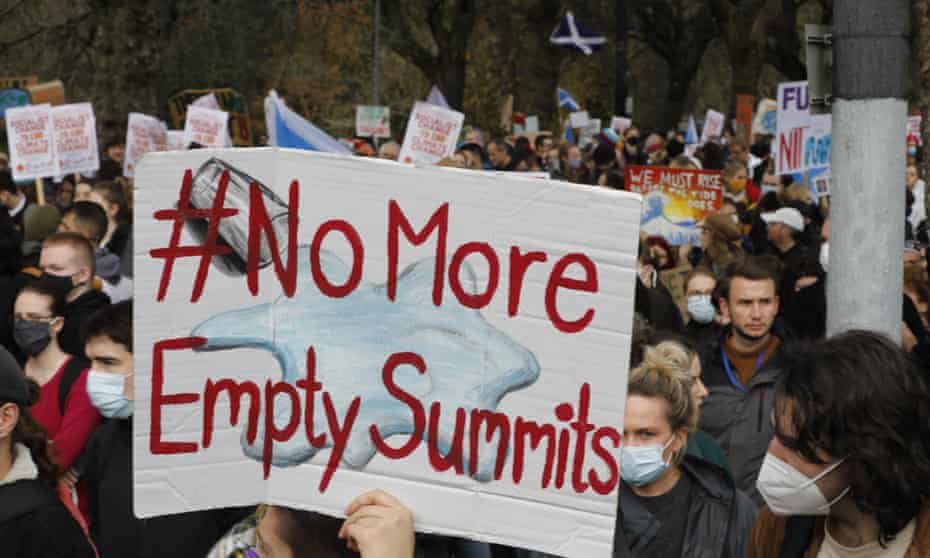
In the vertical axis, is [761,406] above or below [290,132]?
below

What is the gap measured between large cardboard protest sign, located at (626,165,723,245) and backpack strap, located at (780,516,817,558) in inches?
318

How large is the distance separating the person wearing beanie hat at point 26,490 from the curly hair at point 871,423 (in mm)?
1594

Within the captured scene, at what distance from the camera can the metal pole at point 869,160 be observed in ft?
16.2

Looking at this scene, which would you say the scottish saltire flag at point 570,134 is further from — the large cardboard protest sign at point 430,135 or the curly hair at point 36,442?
the curly hair at point 36,442

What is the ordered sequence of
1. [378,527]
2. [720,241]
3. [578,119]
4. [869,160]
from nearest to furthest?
1. [378,527]
2. [869,160]
3. [720,241]
4. [578,119]

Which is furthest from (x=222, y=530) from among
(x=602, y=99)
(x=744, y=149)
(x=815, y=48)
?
(x=602, y=99)

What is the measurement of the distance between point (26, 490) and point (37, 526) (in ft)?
0.46

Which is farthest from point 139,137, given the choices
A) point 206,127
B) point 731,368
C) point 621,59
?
point 621,59

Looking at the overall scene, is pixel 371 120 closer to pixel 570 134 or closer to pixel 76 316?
pixel 570 134

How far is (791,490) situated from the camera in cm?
289

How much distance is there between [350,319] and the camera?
9.41ft

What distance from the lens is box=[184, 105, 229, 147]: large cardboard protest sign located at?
541 inches

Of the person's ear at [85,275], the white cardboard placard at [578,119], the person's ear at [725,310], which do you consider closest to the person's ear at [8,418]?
the person's ear at [85,275]

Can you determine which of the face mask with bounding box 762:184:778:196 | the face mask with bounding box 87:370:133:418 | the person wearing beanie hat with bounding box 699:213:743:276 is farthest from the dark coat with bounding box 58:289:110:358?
the face mask with bounding box 762:184:778:196
